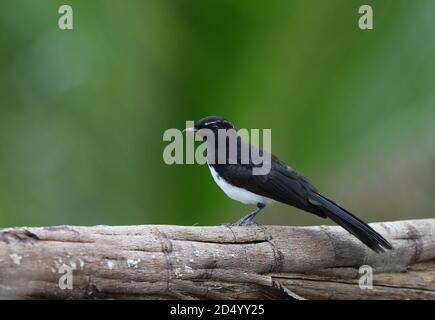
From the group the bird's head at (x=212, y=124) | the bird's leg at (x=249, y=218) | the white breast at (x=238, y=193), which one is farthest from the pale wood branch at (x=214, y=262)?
the bird's head at (x=212, y=124)

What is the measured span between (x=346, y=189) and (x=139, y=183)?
64.0 inches

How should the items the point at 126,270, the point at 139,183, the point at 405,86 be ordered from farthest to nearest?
the point at 139,183 → the point at 405,86 → the point at 126,270

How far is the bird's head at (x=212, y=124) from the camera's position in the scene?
18.4ft

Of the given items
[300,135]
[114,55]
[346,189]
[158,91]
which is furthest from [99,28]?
[346,189]

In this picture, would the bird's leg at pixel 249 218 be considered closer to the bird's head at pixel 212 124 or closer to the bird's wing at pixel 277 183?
the bird's wing at pixel 277 183

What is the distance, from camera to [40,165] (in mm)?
5910

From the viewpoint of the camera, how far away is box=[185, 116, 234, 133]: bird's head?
560cm

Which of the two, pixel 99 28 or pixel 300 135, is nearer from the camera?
pixel 300 135

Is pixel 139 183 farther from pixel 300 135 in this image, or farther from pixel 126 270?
pixel 126 270

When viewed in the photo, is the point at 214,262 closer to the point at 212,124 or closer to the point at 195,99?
the point at 212,124

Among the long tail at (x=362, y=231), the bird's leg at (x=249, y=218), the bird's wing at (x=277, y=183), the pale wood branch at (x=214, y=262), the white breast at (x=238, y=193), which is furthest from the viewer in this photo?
the white breast at (x=238, y=193)

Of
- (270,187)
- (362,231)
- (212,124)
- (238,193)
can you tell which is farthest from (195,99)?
(362,231)

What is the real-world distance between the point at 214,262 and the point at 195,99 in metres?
1.82

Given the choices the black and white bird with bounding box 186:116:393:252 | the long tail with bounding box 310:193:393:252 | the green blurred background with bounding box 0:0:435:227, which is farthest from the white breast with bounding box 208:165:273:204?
the long tail with bounding box 310:193:393:252
